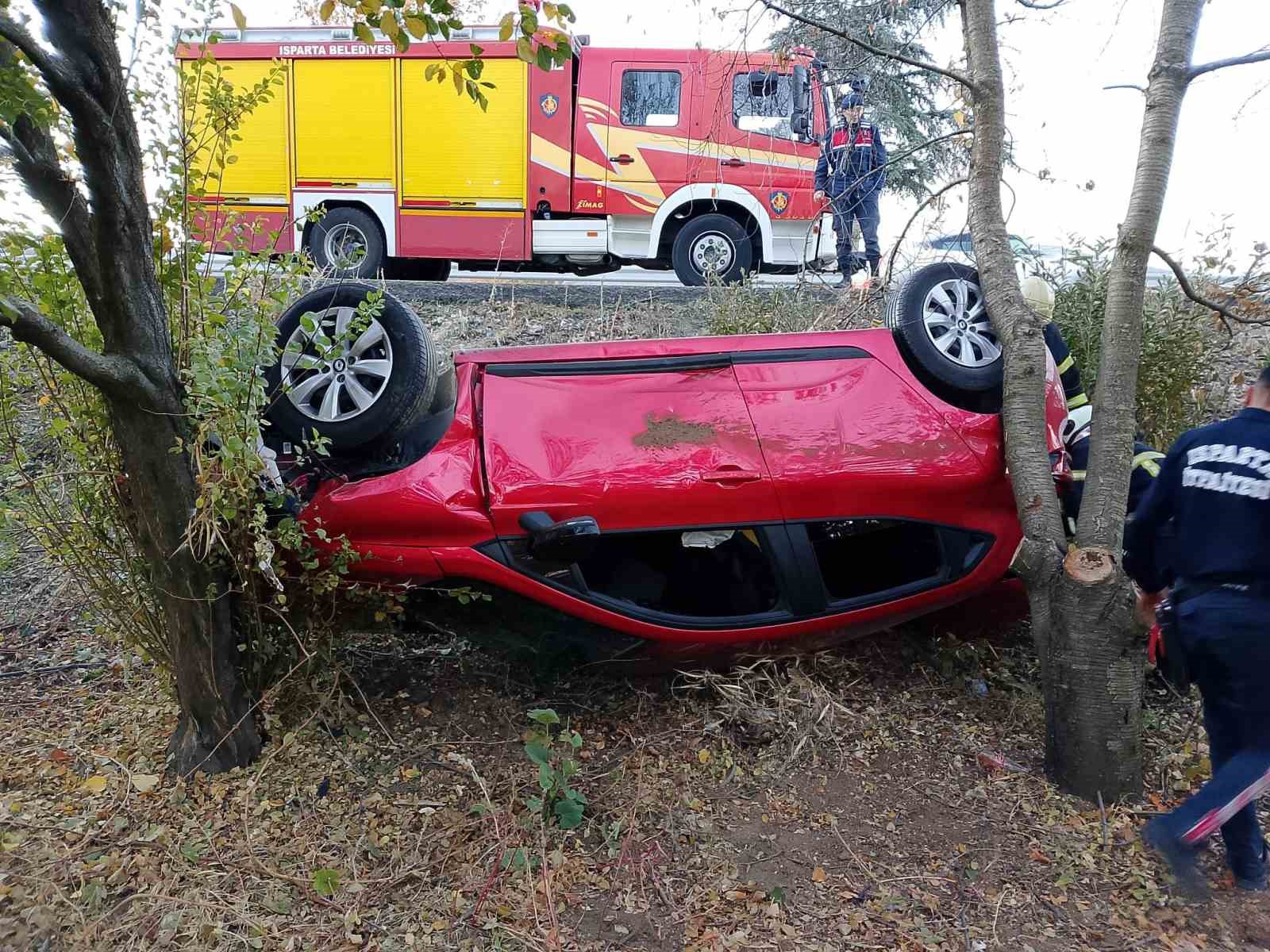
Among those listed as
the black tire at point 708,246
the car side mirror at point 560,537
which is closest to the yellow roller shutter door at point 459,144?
the black tire at point 708,246

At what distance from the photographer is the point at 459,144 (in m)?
9.30

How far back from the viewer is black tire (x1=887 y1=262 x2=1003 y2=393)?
143 inches

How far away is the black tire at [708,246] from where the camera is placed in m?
8.70

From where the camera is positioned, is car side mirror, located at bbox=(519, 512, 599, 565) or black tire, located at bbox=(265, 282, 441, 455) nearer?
car side mirror, located at bbox=(519, 512, 599, 565)

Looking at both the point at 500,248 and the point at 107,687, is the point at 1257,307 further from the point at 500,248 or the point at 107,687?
the point at 500,248

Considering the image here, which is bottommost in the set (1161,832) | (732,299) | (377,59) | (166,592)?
(1161,832)

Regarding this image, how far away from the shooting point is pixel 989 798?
3.22 m

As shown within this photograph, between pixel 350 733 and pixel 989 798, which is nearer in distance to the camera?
pixel 989 798

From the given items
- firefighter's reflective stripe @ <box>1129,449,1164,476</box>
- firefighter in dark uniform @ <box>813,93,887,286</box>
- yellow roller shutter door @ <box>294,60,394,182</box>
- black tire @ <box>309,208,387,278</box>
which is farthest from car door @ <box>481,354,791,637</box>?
yellow roller shutter door @ <box>294,60,394,182</box>

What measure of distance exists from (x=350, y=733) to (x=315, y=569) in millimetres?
706

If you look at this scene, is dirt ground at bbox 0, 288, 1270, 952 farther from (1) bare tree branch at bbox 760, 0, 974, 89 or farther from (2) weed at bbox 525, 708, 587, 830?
(1) bare tree branch at bbox 760, 0, 974, 89

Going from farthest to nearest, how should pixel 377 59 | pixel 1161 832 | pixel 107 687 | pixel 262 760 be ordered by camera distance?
1. pixel 377 59
2. pixel 107 687
3. pixel 262 760
4. pixel 1161 832

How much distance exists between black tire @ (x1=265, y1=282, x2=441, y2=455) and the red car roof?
289 millimetres

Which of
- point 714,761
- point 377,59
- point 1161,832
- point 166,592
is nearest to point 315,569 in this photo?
point 166,592
